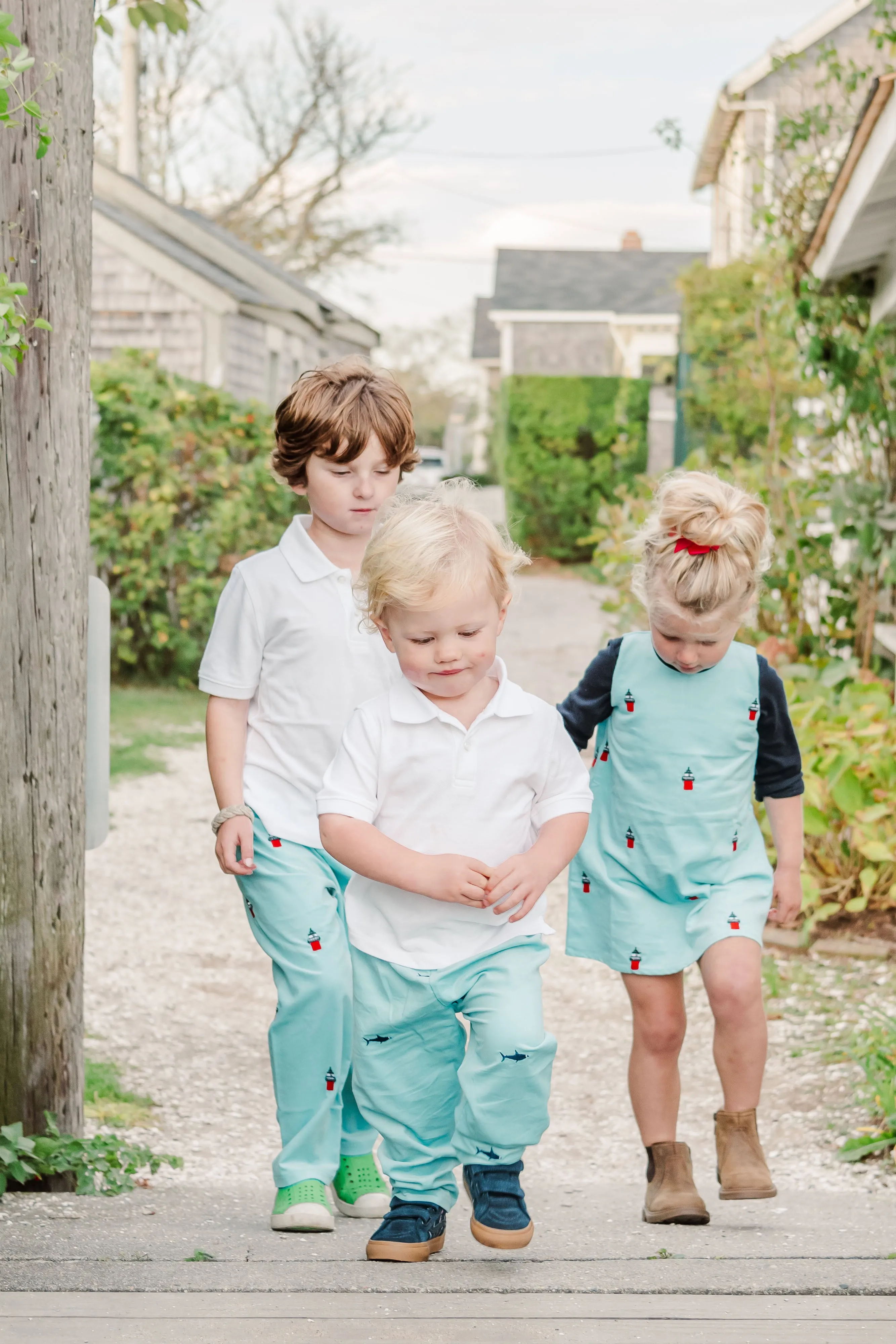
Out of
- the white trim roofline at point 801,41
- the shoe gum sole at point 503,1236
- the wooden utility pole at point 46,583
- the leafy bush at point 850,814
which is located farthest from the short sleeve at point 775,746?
the white trim roofline at point 801,41

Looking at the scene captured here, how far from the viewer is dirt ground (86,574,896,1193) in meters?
3.78

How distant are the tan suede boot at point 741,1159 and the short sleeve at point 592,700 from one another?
765mm

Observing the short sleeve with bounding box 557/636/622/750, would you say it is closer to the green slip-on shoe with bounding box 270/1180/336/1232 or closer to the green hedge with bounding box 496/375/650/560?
the green slip-on shoe with bounding box 270/1180/336/1232

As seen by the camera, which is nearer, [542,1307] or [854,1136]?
[542,1307]

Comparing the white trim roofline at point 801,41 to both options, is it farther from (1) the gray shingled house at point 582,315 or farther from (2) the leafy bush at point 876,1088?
(2) the leafy bush at point 876,1088

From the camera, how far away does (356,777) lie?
7.91ft

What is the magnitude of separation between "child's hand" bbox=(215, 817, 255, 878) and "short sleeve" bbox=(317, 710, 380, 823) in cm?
30

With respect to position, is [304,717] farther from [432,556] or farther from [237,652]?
Result: [432,556]

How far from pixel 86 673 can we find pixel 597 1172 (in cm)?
183

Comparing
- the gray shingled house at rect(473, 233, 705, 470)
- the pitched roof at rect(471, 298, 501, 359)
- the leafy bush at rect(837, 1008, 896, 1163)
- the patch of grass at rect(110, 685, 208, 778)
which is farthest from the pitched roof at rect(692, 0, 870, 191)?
the pitched roof at rect(471, 298, 501, 359)

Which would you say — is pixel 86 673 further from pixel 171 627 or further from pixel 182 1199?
pixel 171 627

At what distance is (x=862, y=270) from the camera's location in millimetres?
7547

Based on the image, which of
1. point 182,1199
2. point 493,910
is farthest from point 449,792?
point 182,1199

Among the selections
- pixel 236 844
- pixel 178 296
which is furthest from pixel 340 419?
pixel 178 296
